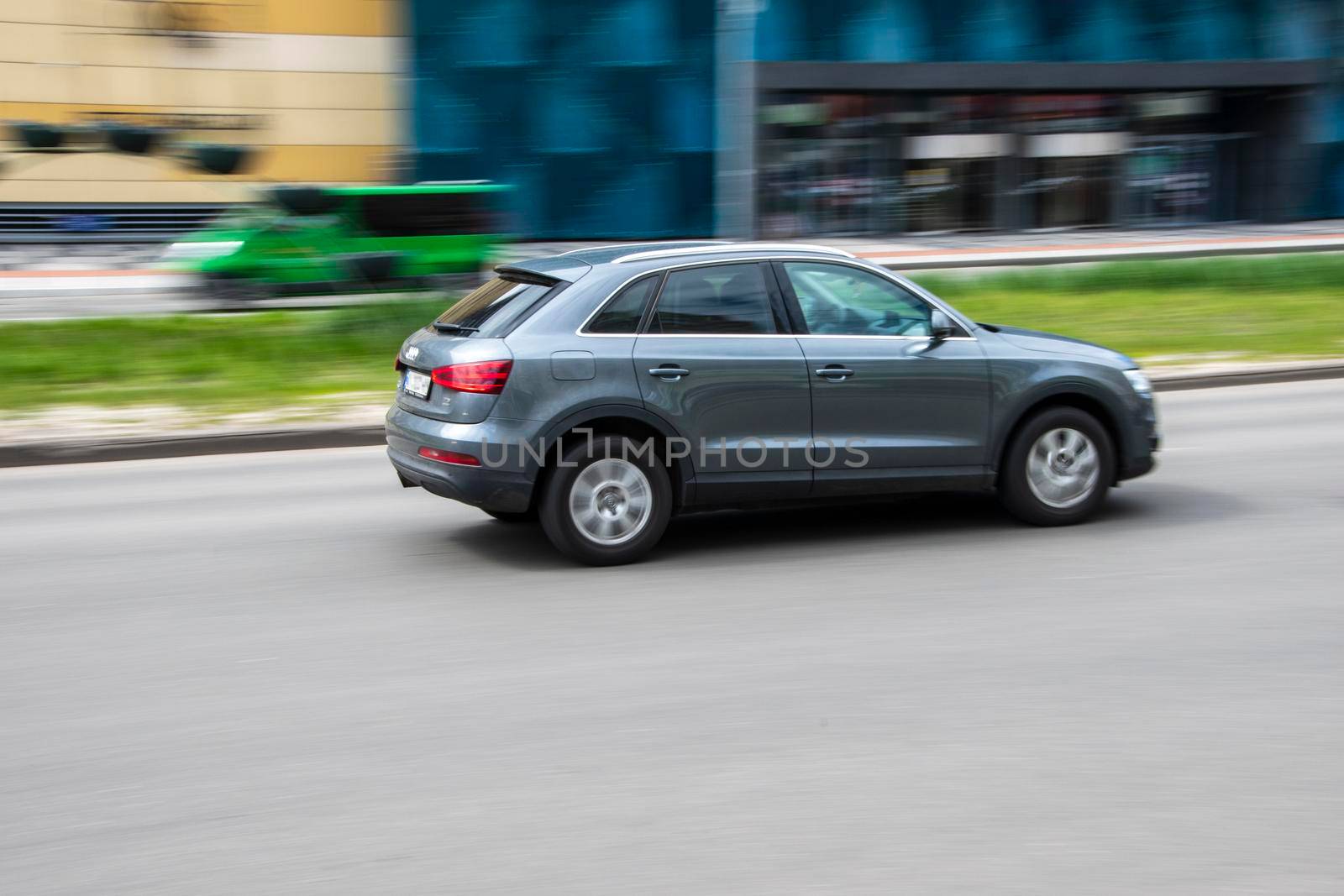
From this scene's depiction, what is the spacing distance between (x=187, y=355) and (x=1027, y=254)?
18.3 m

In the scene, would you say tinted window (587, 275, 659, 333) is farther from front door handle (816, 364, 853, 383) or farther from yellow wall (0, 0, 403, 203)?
yellow wall (0, 0, 403, 203)

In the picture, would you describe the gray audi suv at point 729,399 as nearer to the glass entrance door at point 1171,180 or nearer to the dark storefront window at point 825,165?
the dark storefront window at point 825,165

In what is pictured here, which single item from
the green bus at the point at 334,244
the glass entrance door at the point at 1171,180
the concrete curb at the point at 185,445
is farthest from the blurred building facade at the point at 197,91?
the concrete curb at the point at 185,445

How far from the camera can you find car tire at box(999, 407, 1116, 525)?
24.6 ft

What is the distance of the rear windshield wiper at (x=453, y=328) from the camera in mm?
7031

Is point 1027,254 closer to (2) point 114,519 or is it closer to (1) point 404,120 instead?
(1) point 404,120

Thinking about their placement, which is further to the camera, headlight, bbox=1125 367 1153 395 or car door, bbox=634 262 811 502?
headlight, bbox=1125 367 1153 395

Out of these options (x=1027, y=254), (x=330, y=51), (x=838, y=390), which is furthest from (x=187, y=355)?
(x=330, y=51)

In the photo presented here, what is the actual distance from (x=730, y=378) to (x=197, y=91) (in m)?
29.5

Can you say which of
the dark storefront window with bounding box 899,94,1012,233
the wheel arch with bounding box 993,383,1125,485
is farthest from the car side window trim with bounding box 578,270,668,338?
Answer: the dark storefront window with bounding box 899,94,1012,233

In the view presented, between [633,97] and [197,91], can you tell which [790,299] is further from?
[197,91]

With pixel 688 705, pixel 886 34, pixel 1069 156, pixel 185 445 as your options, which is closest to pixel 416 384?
pixel 688 705

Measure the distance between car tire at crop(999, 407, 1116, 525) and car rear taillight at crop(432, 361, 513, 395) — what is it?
8.94ft

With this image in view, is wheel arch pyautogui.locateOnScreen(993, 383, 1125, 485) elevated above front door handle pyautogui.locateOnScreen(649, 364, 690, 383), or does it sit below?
below
